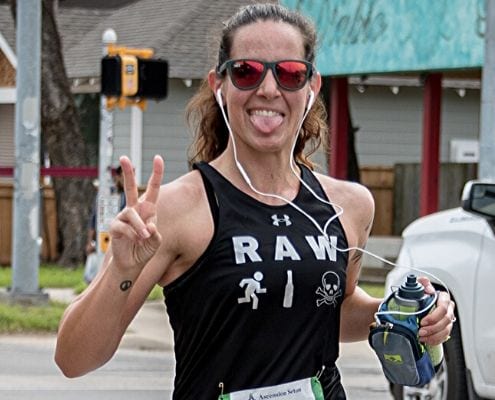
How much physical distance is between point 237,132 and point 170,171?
2718cm

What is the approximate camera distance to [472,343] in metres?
8.30

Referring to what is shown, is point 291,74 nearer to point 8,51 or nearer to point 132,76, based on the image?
point 132,76

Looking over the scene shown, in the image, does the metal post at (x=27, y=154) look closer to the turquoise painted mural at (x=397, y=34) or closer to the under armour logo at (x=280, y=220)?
the turquoise painted mural at (x=397, y=34)

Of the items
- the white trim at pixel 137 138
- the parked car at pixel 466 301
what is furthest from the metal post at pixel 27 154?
the white trim at pixel 137 138

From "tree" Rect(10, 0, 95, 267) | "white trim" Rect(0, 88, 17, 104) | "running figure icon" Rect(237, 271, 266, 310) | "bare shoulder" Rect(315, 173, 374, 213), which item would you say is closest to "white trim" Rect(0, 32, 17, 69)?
"white trim" Rect(0, 88, 17, 104)

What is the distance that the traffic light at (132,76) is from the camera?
1794 centimetres

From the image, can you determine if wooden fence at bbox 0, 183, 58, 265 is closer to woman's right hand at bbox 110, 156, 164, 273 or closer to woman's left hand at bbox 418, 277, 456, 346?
woman's left hand at bbox 418, 277, 456, 346

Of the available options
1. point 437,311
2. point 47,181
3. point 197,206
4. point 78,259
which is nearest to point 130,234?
point 197,206

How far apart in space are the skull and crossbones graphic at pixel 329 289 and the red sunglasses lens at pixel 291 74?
1.61 feet

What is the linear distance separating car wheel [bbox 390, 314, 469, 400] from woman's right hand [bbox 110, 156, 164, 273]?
17.2ft

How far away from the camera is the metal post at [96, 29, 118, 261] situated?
18469mm

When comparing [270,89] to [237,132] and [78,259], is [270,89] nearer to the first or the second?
[237,132]

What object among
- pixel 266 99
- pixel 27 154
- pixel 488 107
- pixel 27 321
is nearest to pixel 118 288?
pixel 266 99

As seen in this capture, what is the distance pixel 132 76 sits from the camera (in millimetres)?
17984
